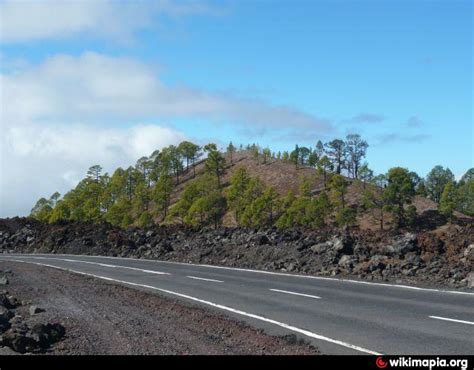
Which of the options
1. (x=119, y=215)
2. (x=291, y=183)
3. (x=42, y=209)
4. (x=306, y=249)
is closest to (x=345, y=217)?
(x=306, y=249)

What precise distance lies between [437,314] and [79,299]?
888cm

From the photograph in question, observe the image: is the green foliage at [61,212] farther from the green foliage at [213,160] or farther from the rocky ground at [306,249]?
the rocky ground at [306,249]

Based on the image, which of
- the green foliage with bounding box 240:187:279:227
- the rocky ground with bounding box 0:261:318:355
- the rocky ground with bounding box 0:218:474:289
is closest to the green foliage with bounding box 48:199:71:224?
the rocky ground with bounding box 0:218:474:289

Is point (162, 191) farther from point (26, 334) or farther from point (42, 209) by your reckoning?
point (26, 334)

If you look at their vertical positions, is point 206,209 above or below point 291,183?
below

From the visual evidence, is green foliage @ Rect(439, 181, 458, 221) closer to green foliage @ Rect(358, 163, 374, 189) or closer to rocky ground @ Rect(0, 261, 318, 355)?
green foliage @ Rect(358, 163, 374, 189)

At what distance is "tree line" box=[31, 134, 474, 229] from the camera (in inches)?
2203

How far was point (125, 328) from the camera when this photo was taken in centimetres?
1104

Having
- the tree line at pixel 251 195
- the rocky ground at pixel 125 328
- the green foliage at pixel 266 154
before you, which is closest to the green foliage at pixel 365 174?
the tree line at pixel 251 195

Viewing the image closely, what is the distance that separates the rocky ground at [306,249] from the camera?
22266mm

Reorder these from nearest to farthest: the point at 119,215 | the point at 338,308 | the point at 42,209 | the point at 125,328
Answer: the point at 125,328, the point at 338,308, the point at 119,215, the point at 42,209

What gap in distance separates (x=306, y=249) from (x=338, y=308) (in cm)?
1440

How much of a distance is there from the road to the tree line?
97.6ft
